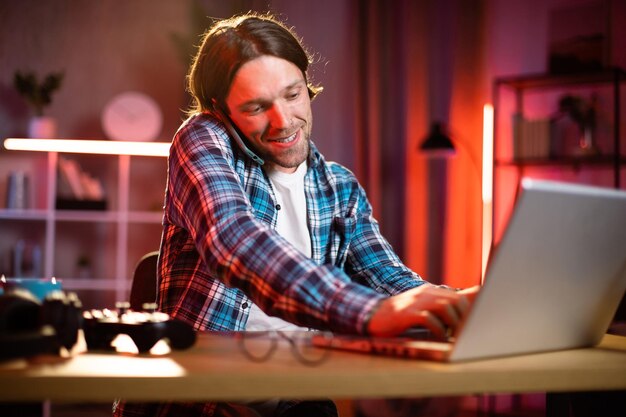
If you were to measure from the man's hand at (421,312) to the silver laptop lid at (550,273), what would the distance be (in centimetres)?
8

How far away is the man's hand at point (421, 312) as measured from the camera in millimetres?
1007

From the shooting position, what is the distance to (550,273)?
0.95 m

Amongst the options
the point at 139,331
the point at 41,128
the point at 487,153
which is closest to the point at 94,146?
the point at 41,128

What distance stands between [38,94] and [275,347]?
461 centimetres

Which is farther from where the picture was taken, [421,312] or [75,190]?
[75,190]

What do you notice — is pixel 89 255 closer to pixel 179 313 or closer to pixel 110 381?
pixel 179 313

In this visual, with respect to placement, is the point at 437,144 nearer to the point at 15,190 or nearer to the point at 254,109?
the point at 15,190

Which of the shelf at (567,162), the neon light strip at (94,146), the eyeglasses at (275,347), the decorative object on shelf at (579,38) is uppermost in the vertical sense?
the decorative object on shelf at (579,38)

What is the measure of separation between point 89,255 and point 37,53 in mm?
1416

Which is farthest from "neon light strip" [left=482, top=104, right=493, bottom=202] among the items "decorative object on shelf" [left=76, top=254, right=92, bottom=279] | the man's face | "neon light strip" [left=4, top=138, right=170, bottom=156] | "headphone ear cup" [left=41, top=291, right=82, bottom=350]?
"headphone ear cup" [left=41, top=291, right=82, bottom=350]

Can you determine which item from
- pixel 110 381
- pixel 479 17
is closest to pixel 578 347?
pixel 110 381

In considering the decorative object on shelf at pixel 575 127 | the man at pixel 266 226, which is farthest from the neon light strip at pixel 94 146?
the man at pixel 266 226

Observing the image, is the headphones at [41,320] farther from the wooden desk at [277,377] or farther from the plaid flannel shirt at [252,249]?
the plaid flannel shirt at [252,249]

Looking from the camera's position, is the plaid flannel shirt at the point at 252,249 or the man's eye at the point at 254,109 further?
the man's eye at the point at 254,109
